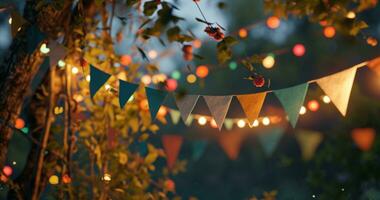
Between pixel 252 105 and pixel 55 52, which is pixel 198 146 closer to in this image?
pixel 252 105

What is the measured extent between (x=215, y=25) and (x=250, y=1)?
1144 cm

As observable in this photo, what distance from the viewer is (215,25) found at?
2285 mm

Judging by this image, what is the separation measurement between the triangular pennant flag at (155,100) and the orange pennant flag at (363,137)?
4.91m

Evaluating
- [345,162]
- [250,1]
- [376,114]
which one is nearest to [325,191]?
[345,162]

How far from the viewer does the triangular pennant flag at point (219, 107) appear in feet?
8.87

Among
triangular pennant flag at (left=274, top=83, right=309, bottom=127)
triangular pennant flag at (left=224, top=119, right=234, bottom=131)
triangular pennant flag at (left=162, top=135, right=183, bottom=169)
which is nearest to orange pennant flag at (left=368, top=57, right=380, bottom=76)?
triangular pennant flag at (left=274, top=83, right=309, bottom=127)

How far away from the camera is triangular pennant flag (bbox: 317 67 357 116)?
8.69 feet

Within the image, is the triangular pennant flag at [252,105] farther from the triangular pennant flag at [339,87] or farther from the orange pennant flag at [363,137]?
the orange pennant flag at [363,137]

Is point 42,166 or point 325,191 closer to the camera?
point 42,166

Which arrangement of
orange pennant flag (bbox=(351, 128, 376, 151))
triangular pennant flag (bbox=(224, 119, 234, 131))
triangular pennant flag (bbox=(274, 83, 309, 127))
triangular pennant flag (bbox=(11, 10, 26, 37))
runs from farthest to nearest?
orange pennant flag (bbox=(351, 128, 376, 151))
triangular pennant flag (bbox=(224, 119, 234, 131))
triangular pennant flag (bbox=(274, 83, 309, 127))
triangular pennant flag (bbox=(11, 10, 26, 37))

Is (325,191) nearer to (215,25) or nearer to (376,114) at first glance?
(376,114)

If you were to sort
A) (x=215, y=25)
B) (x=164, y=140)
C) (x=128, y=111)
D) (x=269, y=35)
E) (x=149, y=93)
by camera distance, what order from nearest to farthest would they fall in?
1. (x=215, y=25)
2. (x=149, y=93)
3. (x=128, y=111)
4. (x=164, y=140)
5. (x=269, y=35)

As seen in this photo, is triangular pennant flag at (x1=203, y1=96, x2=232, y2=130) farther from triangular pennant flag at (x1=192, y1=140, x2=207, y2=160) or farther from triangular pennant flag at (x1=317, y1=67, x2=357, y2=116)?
triangular pennant flag at (x1=192, y1=140, x2=207, y2=160)

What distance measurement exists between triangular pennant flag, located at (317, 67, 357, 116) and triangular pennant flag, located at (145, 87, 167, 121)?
0.70 m
